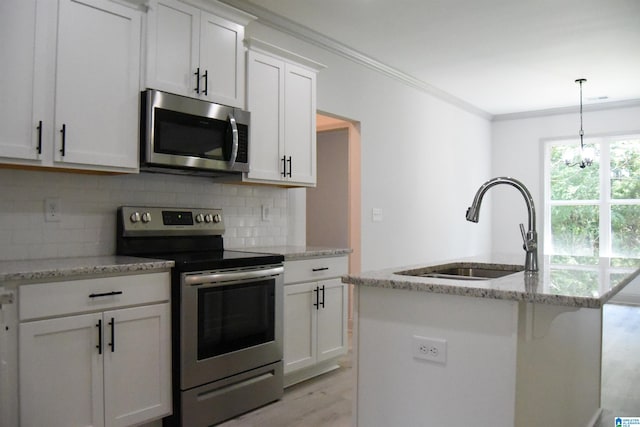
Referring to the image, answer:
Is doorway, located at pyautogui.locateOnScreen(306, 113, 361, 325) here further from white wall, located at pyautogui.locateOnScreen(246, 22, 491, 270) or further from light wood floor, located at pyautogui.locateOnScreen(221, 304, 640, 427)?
light wood floor, located at pyautogui.locateOnScreen(221, 304, 640, 427)

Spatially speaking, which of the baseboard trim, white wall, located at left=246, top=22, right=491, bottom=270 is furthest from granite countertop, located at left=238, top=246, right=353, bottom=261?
white wall, located at left=246, top=22, right=491, bottom=270

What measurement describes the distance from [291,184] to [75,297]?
1.70 metres

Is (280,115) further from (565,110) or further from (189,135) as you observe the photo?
(565,110)

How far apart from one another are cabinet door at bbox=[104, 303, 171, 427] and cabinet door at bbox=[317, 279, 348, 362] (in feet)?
3.79

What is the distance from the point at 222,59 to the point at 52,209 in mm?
1261

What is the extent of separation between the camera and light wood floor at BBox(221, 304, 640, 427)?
2660 mm

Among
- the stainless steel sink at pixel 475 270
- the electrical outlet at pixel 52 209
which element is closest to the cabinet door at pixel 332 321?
the stainless steel sink at pixel 475 270

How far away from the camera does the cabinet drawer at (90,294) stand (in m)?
1.99

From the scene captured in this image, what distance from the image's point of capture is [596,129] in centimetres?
661

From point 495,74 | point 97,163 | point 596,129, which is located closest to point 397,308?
point 97,163

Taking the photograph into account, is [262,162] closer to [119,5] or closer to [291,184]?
[291,184]

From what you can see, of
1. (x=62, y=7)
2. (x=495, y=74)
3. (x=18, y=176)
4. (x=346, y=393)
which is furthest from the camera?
(x=495, y=74)

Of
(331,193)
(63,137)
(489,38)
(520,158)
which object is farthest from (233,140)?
(520,158)

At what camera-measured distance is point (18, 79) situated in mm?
2154
